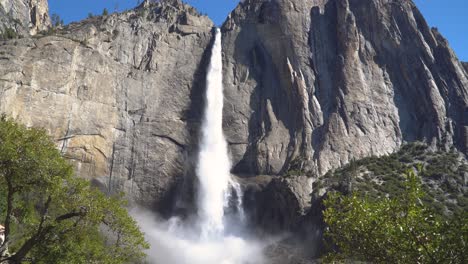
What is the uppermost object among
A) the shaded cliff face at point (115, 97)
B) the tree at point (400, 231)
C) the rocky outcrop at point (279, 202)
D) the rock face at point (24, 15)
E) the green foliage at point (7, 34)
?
the rock face at point (24, 15)

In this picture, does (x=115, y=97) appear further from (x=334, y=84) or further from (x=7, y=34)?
(x=334, y=84)

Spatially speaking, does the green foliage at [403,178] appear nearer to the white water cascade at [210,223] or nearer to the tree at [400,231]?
the white water cascade at [210,223]

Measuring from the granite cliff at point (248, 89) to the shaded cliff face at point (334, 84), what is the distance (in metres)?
0.17

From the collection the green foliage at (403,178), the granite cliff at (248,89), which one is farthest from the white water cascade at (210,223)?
the green foliage at (403,178)

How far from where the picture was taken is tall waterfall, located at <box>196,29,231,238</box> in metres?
57.8

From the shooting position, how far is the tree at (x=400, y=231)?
11.4m

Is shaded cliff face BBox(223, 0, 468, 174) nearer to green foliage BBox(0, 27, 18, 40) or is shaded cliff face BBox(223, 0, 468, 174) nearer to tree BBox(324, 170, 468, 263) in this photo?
green foliage BBox(0, 27, 18, 40)

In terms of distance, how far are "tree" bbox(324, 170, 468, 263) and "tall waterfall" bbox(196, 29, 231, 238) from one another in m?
43.8

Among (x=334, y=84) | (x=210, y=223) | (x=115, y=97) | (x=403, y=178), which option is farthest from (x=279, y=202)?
(x=115, y=97)

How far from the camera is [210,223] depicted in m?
57.3

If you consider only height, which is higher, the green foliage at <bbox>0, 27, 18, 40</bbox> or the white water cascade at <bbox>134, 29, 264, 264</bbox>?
the green foliage at <bbox>0, 27, 18, 40</bbox>

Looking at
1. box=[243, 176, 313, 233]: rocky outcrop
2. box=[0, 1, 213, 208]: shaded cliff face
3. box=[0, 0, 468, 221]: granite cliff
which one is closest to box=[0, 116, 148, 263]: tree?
box=[243, 176, 313, 233]: rocky outcrop

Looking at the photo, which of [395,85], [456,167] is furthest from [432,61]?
[456,167]

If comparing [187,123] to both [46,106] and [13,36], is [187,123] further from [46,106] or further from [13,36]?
[13,36]
